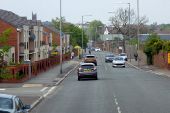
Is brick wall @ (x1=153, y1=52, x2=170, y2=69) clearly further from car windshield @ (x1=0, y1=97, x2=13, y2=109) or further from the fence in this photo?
car windshield @ (x1=0, y1=97, x2=13, y2=109)

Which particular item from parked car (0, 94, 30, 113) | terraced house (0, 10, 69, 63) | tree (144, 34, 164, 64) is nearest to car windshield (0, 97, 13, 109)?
parked car (0, 94, 30, 113)

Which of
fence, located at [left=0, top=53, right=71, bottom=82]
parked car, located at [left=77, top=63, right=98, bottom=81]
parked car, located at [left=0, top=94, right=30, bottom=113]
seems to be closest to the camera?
parked car, located at [left=0, top=94, right=30, bottom=113]

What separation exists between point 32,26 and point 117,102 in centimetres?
4880

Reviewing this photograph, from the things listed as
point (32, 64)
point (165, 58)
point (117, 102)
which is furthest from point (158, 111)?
point (165, 58)

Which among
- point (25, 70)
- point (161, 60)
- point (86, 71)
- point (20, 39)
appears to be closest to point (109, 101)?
point (86, 71)

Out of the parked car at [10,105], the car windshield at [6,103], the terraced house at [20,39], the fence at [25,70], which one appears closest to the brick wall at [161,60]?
the fence at [25,70]

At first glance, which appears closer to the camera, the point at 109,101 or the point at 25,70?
the point at 109,101

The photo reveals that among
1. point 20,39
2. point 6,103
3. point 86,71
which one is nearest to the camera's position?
point 6,103

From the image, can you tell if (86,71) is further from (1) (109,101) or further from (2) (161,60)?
(2) (161,60)

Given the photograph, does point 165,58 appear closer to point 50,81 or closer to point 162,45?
point 162,45

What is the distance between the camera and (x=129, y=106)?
94.6ft

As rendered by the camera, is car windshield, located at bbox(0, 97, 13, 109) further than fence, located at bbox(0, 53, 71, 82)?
No

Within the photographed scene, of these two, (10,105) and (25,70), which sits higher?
(10,105)

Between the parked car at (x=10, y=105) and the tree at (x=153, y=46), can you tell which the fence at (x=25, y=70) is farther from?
the tree at (x=153, y=46)
